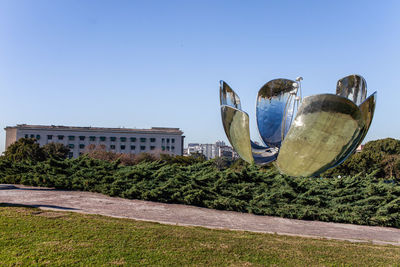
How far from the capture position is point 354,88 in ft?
29.9

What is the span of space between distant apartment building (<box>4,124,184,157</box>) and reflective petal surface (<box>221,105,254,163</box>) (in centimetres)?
6624

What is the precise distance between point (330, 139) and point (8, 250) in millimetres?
5845

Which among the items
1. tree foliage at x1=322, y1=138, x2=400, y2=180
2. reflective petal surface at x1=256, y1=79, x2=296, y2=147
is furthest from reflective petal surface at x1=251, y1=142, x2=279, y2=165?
tree foliage at x1=322, y1=138, x2=400, y2=180

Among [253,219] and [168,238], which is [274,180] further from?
[168,238]

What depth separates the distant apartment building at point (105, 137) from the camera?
244 feet

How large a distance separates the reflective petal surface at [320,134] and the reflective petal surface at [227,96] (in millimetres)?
3034

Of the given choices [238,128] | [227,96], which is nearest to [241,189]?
[227,96]

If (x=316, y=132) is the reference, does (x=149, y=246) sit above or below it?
below

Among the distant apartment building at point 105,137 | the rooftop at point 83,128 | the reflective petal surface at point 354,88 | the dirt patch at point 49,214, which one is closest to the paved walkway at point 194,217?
the dirt patch at point 49,214

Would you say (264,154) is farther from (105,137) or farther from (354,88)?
(105,137)

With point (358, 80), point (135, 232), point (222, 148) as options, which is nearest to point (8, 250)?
point (135, 232)

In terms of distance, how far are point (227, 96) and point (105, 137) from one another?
2791 inches

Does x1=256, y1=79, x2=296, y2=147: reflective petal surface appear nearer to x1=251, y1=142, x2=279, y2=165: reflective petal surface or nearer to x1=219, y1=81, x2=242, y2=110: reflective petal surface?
x1=251, y1=142, x2=279, y2=165: reflective petal surface

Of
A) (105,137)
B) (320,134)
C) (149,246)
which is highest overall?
(105,137)
